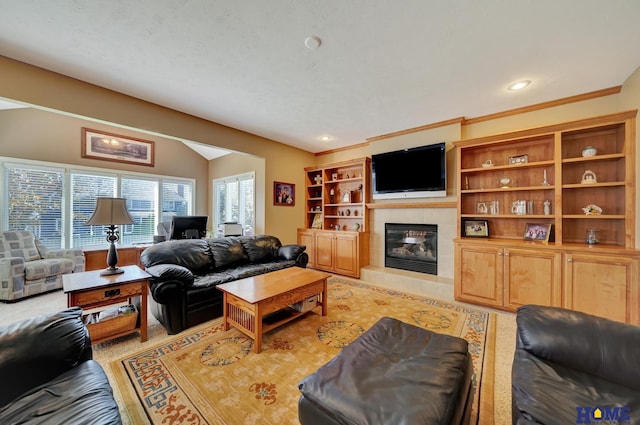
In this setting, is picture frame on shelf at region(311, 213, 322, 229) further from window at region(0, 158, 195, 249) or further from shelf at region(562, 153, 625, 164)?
shelf at region(562, 153, 625, 164)

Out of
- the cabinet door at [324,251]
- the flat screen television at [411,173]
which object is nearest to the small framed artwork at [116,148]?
the cabinet door at [324,251]

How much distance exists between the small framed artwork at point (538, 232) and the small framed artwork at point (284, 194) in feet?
12.8

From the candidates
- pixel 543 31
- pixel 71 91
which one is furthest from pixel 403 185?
pixel 71 91

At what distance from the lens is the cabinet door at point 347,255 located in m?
4.32

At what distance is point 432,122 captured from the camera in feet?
12.1

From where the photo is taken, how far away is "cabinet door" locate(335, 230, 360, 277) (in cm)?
432

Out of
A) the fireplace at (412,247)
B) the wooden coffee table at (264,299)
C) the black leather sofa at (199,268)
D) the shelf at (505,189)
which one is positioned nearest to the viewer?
the wooden coffee table at (264,299)

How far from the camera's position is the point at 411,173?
3.88 metres

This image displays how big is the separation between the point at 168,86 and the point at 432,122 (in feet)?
11.8

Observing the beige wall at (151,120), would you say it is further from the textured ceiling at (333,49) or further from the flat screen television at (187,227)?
the flat screen television at (187,227)

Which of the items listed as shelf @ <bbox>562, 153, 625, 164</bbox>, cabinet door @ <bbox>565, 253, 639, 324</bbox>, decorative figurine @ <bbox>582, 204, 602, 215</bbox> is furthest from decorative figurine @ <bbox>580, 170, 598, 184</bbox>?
cabinet door @ <bbox>565, 253, 639, 324</bbox>

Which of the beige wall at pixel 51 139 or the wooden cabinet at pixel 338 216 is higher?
the beige wall at pixel 51 139

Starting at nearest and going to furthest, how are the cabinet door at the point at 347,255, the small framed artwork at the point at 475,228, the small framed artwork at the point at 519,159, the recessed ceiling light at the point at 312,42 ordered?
the recessed ceiling light at the point at 312,42, the small framed artwork at the point at 519,159, the small framed artwork at the point at 475,228, the cabinet door at the point at 347,255

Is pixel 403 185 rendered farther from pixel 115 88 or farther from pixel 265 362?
pixel 115 88
